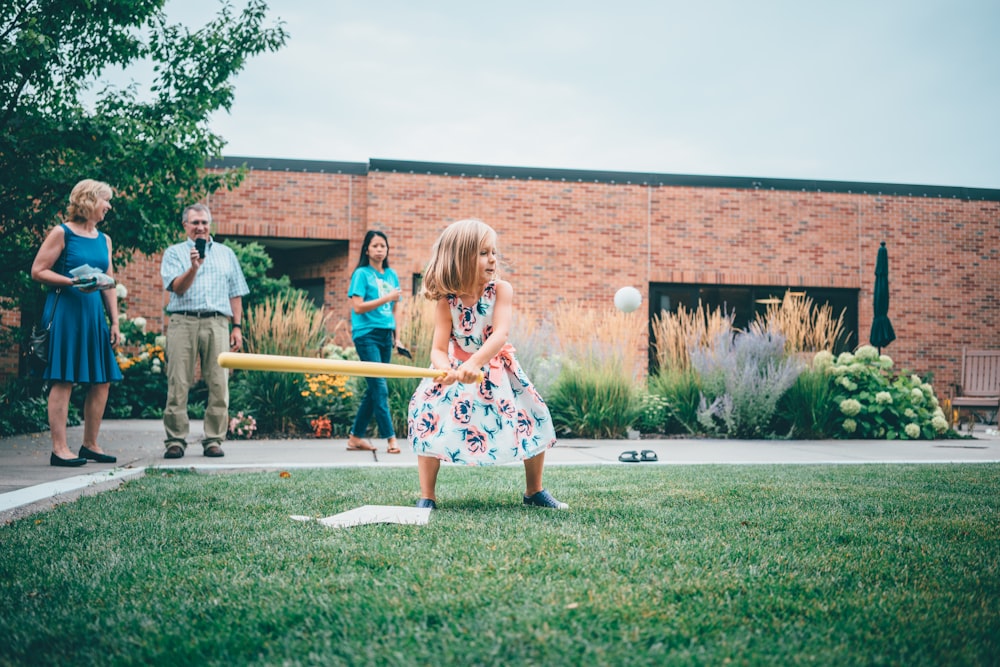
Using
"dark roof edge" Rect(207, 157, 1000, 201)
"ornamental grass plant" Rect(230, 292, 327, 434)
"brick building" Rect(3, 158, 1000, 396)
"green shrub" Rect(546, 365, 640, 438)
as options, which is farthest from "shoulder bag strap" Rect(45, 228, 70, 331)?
"dark roof edge" Rect(207, 157, 1000, 201)

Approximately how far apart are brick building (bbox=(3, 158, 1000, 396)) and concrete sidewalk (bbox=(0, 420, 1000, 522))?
739 cm

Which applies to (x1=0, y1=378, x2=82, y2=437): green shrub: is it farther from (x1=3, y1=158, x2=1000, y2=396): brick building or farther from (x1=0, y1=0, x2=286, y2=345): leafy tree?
(x1=3, y1=158, x2=1000, y2=396): brick building

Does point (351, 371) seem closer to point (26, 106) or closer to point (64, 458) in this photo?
point (64, 458)

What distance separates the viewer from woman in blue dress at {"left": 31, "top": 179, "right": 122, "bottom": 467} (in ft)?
16.6

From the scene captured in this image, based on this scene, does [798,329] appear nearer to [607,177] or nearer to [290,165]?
[607,177]

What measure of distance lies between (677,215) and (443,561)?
14.6 metres

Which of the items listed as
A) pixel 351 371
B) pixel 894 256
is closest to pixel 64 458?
pixel 351 371

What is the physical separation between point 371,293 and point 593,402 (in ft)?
10.3

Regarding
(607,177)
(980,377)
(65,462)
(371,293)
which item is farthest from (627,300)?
(65,462)

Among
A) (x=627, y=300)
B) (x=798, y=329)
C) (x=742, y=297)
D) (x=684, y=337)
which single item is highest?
(x=742, y=297)

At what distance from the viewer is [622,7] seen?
35.5 ft

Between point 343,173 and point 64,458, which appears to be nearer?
point 64,458

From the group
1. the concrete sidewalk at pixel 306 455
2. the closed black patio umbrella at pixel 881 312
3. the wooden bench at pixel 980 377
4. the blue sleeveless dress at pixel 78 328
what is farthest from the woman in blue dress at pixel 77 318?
the wooden bench at pixel 980 377

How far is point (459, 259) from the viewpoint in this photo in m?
3.46
